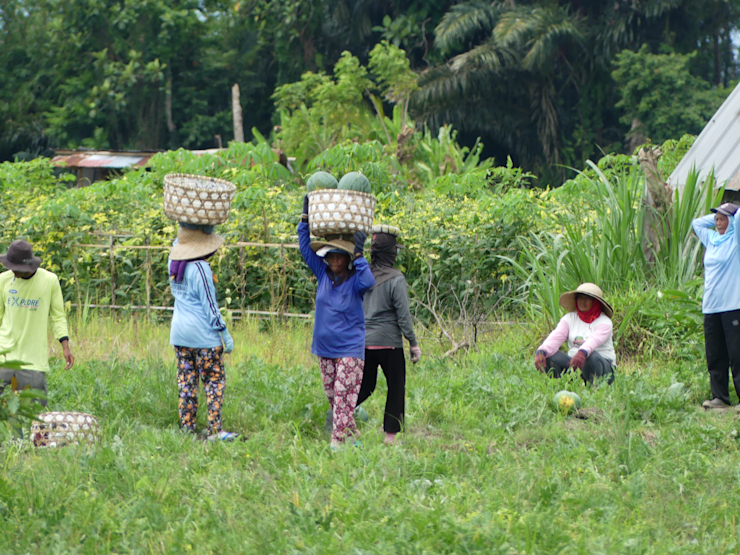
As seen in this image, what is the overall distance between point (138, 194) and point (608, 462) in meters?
8.22

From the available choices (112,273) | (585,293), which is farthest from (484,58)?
(585,293)

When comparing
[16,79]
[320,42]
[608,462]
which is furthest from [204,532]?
[16,79]

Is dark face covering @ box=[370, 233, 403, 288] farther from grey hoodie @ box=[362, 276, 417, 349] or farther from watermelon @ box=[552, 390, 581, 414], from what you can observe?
watermelon @ box=[552, 390, 581, 414]

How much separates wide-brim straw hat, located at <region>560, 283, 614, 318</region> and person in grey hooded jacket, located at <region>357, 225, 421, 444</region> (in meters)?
1.99

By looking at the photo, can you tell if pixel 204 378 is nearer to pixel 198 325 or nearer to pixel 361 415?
pixel 198 325

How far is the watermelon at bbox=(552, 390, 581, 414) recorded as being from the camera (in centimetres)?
578

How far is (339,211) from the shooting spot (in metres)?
4.86

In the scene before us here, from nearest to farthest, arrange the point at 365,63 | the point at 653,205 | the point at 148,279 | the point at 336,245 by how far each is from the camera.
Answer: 1. the point at 336,245
2. the point at 653,205
3. the point at 148,279
4. the point at 365,63

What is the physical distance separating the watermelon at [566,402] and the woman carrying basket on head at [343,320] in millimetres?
1621

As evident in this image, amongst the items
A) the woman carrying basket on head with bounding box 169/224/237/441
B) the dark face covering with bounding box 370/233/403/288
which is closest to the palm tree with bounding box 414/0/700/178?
the dark face covering with bounding box 370/233/403/288

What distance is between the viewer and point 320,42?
30359 millimetres

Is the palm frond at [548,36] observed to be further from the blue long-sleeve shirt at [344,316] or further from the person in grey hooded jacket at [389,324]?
the blue long-sleeve shirt at [344,316]

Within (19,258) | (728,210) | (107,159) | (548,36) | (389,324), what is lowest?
(389,324)

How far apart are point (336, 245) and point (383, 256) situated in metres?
0.55
